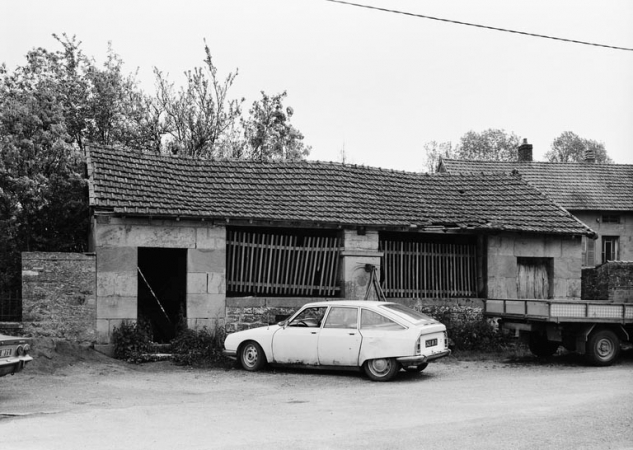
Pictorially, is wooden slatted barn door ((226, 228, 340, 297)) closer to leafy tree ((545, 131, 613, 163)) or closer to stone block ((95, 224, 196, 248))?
stone block ((95, 224, 196, 248))

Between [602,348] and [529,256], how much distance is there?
4.22 meters

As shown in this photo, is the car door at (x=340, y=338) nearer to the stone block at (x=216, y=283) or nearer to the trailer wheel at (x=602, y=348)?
the stone block at (x=216, y=283)

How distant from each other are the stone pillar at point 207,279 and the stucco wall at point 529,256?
22.3 feet

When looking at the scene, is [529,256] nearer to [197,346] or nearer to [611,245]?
[197,346]

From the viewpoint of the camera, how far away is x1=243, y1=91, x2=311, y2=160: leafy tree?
3603 centimetres

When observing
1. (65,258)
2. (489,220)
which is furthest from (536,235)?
(65,258)

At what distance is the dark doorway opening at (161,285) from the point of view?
18578mm

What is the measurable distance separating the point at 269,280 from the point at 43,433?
351 inches

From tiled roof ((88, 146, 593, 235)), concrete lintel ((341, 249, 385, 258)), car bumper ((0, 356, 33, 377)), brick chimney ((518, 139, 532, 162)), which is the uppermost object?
brick chimney ((518, 139, 532, 162))

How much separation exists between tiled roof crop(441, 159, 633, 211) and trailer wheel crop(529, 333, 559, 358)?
16.5 m

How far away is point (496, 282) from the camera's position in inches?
742

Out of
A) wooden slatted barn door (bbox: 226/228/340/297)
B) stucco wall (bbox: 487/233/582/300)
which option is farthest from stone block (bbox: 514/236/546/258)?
wooden slatted barn door (bbox: 226/228/340/297)

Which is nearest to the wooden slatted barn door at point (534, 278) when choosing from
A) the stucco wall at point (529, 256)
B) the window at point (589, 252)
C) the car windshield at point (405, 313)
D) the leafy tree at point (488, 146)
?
the stucco wall at point (529, 256)

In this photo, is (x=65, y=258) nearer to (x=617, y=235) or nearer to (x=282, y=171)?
(x=282, y=171)
